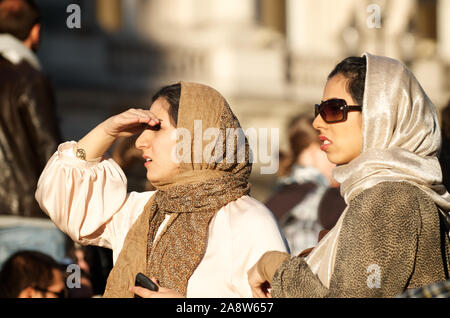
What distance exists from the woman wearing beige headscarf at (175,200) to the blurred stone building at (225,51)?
34.1 feet

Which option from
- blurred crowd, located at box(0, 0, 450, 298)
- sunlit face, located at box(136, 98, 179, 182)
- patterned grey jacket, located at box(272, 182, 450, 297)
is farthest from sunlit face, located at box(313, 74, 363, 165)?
blurred crowd, located at box(0, 0, 450, 298)

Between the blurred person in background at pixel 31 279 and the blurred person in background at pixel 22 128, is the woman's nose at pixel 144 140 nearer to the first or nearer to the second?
the blurred person in background at pixel 31 279

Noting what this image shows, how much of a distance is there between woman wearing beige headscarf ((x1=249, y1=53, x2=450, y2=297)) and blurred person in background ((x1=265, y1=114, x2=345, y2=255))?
2080 mm

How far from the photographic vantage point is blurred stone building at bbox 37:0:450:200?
1534 centimetres

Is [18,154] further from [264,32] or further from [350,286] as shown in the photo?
[264,32]

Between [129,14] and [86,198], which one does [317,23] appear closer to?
[129,14]

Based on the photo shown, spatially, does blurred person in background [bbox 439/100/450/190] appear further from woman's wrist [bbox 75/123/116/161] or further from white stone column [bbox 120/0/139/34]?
Answer: white stone column [bbox 120/0/139/34]

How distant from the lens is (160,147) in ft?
13.1

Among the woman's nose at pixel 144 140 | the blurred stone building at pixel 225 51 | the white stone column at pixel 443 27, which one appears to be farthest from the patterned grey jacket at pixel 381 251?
the white stone column at pixel 443 27

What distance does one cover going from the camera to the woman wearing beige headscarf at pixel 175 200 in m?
3.83

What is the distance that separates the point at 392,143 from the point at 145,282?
96 centimetres

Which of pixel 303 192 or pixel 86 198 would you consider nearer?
pixel 86 198

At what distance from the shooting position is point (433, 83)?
20.1m

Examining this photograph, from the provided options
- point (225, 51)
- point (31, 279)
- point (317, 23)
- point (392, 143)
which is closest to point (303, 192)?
point (31, 279)
